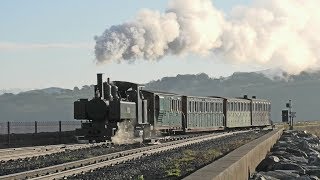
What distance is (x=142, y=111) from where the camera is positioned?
32.8 metres

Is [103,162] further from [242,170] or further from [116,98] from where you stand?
[116,98]

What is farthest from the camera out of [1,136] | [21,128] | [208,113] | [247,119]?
[247,119]

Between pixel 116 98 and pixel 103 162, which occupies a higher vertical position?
pixel 116 98

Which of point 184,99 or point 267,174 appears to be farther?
point 184,99

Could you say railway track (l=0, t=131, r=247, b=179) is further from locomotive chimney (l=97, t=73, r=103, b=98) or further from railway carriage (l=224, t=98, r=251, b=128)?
railway carriage (l=224, t=98, r=251, b=128)

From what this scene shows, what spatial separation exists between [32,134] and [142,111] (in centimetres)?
670

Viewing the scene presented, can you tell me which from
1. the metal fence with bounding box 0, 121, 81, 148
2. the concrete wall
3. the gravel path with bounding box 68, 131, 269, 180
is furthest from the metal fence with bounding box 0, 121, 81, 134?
the concrete wall

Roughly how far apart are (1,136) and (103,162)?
14.5 metres

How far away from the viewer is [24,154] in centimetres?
2247

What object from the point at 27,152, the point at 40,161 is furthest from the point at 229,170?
the point at 27,152

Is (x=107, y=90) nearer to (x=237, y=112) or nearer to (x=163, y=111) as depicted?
(x=163, y=111)

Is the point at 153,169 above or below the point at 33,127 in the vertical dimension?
below

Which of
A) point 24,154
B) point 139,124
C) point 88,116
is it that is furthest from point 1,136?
point 24,154

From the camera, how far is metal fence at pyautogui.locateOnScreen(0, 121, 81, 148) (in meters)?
32.0
